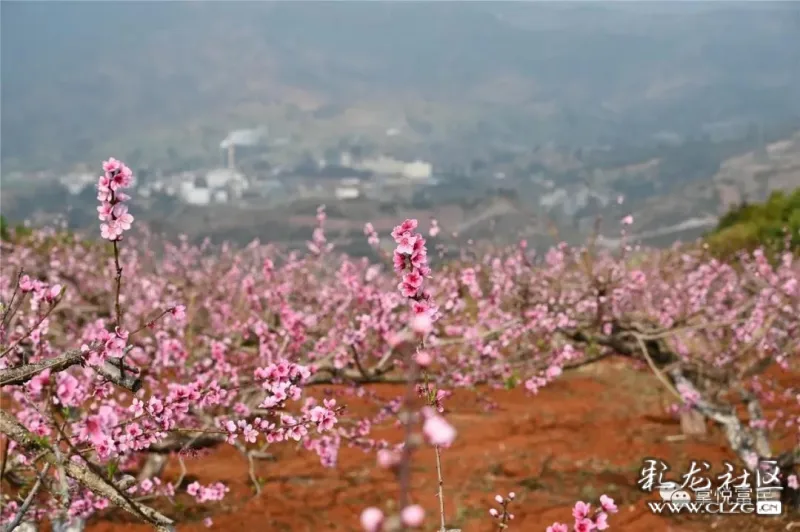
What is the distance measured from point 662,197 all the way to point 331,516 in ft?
231

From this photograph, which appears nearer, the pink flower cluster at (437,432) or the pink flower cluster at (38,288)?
the pink flower cluster at (437,432)

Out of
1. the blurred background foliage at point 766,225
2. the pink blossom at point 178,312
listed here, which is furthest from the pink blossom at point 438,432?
the blurred background foliage at point 766,225

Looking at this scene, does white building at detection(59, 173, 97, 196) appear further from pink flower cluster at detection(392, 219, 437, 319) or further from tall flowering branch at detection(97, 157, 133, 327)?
pink flower cluster at detection(392, 219, 437, 319)

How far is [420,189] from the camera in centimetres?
7300

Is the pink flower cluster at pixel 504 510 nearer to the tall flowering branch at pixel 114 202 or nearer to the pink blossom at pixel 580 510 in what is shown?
the pink blossom at pixel 580 510

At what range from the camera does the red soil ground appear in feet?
22.9

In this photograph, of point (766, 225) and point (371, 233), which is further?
point (766, 225)

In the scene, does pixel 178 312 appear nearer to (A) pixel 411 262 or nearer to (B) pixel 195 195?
(A) pixel 411 262

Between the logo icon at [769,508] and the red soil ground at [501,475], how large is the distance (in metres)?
0.08

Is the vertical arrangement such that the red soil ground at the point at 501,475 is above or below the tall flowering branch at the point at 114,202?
below

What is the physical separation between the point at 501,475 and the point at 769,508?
123 inches

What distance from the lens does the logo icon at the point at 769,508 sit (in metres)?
6.51

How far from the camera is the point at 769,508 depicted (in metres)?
6.55

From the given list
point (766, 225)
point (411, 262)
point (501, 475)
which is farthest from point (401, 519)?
point (766, 225)
